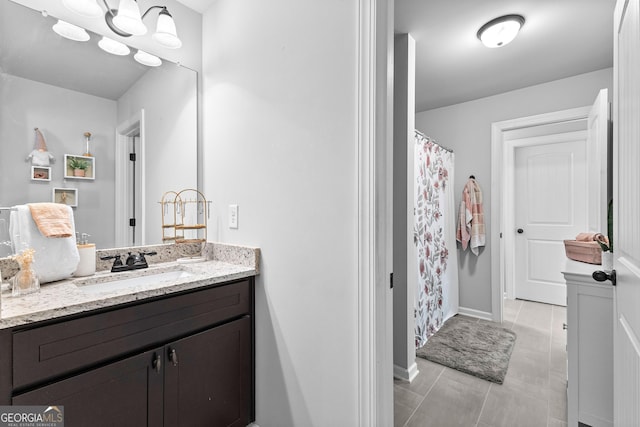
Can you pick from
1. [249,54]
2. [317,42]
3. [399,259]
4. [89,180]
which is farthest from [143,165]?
[399,259]

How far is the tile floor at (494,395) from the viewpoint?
1.66m

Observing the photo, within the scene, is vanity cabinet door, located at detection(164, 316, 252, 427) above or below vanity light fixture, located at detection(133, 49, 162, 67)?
below

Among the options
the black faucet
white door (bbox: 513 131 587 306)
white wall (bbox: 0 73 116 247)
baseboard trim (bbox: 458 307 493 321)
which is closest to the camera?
white wall (bbox: 0 73 116 247)

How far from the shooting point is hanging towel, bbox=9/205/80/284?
119cm

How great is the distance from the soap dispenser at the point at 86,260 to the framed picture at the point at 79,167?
0.33 metres

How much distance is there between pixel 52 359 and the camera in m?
0.93

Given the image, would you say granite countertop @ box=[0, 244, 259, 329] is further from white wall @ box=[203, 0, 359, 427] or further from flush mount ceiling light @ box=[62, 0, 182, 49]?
flush mount ceiling light @ box=[62, 0, 182, 49]

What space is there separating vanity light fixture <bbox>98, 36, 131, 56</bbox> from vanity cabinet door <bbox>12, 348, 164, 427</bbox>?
4.97 ft

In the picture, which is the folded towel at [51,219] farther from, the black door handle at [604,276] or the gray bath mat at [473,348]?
the gray bath mat at [473,348]

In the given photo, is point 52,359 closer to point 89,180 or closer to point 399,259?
point 89,180

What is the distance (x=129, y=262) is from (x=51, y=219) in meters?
0.38

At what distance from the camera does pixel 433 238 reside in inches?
108

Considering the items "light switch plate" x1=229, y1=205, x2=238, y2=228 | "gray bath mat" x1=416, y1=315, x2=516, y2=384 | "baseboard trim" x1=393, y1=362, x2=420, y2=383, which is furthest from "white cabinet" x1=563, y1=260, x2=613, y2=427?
"light switch plate" x1=229, y1=205, x2=238, y2=228

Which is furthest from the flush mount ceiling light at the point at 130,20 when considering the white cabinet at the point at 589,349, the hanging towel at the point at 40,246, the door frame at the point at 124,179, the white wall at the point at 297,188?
the white cabinet at the point at 589,349
